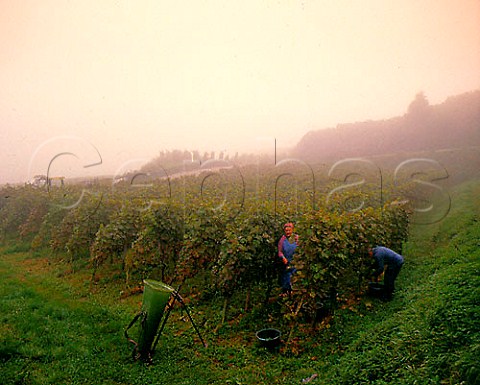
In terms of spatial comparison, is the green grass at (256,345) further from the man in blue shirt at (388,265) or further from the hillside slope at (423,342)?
the man in blue shirt at (388,265)

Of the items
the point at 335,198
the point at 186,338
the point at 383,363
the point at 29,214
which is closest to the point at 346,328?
the point at 383,363

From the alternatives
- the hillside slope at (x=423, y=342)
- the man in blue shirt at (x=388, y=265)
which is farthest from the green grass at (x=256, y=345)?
the man in blue shirt at (x=388, y=265)

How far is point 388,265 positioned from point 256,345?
3736 mm

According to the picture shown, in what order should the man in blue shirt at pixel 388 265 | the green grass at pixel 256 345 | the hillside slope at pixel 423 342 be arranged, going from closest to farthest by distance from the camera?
the hillside slope at pixel 423 342 → the green grass at pixel 256 345 → the man in blue shirt at pixel 388 265

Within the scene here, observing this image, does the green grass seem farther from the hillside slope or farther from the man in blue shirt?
the man in blue shirt

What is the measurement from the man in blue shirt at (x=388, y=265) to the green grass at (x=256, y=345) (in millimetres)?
358

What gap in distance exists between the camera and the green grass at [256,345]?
4.61 metres

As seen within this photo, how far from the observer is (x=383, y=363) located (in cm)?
479

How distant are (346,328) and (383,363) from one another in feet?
7.19

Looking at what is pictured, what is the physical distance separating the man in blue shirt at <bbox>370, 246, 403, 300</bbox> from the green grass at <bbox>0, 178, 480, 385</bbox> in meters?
0.36

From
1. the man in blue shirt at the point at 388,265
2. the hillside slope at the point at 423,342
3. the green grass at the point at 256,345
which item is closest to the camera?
the hillside slope at the point at 423,342

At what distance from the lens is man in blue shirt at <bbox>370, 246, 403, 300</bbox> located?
7.85 meters

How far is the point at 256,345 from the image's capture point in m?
6.75

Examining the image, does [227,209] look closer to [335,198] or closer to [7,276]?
[335,198]
